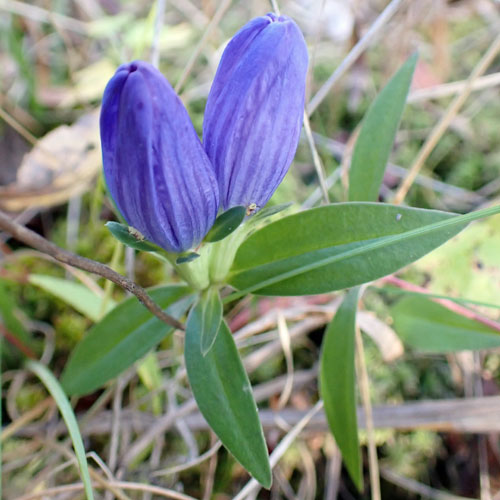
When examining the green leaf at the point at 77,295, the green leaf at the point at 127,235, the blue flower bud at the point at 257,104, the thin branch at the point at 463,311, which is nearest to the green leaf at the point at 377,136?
the thin branch at the point at 463,311

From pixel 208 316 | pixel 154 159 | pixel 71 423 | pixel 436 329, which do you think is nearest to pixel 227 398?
pixel 208 316

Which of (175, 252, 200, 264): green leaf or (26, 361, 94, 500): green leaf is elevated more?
(175, 252, 200, 264): green leaf

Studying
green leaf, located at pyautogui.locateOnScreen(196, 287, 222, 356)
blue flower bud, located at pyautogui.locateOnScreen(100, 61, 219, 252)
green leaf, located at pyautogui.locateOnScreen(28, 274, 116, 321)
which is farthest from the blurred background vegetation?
blue flower bud, located at pyautogui.locateOnScreen(100, 61, 219, 252)

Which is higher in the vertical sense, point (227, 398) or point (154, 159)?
point (154, 159)

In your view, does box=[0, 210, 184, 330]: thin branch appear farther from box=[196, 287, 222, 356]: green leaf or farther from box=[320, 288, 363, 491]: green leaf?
box=[320, 288, 363, 491]: green leaf

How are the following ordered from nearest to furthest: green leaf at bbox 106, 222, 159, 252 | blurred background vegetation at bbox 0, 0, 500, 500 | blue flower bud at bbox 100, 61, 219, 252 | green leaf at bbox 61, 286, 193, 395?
blue flower bud at bbox 100, 61, 219, 252 → green leaf at bbox 106, 222, 159, 252 → green leaf at bbox 61, 286, 193, 395 → blurred background vegetation at bbox 0, 0, 500, 500

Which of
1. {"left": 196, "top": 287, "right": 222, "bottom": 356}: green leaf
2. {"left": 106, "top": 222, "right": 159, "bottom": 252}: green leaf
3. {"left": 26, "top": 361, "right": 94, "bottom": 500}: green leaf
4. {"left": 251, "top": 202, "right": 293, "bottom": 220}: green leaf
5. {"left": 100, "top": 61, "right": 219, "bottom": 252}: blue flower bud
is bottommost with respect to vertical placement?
{"left": 26, "top": 361, "right": 94, "bottom": 500}: green leaf

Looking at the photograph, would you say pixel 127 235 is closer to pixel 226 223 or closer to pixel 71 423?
pixel 226 223
